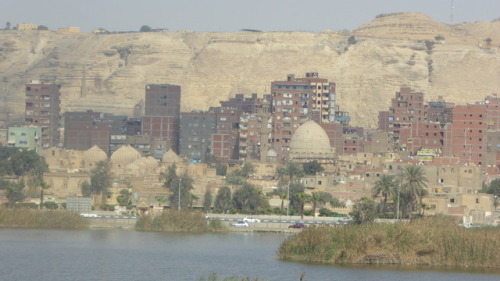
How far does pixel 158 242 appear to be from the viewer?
77062 mm

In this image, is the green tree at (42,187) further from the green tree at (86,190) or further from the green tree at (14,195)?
the green tree at (86,190)

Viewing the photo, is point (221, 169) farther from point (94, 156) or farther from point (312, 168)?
point (312, 168)

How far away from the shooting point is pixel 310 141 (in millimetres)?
125250

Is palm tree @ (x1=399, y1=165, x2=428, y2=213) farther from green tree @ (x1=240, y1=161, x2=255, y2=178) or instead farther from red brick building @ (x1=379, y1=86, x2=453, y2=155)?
red brick building @ (x1=379, y1=86, x2=453, y2=155)

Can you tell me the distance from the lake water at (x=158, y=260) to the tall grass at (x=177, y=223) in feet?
8.75

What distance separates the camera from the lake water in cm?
6175

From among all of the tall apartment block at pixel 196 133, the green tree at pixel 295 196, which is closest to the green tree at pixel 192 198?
the green tree at pixel 295 196

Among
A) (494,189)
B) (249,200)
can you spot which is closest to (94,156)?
(249,200)

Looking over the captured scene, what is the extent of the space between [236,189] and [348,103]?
83.4m

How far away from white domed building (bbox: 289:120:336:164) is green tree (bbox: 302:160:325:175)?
468 cm

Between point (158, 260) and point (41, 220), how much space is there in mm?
19939

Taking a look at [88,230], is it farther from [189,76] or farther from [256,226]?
[189,76]

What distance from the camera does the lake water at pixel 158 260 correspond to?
61750 millimetres

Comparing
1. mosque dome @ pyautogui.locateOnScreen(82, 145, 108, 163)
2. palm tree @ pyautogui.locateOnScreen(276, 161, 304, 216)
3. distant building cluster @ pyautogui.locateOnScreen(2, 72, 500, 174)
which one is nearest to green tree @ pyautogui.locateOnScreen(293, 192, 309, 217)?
palm tree @ pyautogui.locateOnScreen(276, 161, 304, 216)
